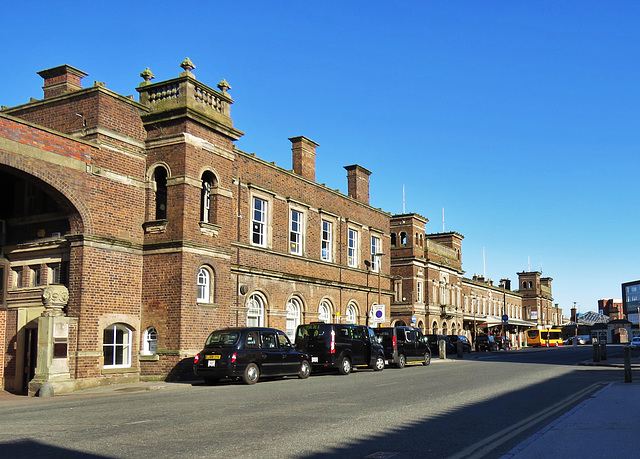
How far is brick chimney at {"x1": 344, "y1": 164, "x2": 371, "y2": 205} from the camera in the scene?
128 feet

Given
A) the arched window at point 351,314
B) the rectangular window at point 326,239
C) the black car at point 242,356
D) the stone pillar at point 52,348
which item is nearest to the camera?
the stone pillar at point 52,348

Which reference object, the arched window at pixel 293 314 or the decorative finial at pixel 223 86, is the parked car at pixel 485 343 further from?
the decorative finial at pixel 223 86

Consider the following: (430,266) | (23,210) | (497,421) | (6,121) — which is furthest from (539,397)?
(430,266)

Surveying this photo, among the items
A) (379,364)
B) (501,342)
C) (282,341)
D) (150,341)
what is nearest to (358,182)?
(379,364)

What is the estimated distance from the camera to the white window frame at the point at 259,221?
92.2ft

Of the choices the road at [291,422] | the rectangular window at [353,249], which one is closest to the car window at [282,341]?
the road at [291,422]

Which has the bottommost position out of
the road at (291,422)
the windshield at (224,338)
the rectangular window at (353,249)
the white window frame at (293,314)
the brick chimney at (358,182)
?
the road at (291,422)

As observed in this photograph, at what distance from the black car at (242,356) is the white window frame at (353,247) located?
15871 mm

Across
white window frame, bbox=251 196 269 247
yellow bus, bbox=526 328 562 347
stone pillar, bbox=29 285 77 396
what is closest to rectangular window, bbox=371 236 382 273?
white window frame, bbox=251 196 269 247

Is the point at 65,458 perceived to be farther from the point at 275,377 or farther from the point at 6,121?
the point at 275,377

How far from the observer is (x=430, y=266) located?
5522 centimetres

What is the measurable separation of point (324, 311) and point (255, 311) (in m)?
6.45

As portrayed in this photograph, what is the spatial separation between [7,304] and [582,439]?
1905 centimetres

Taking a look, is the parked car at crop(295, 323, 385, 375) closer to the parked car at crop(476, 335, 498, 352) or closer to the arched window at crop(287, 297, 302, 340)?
the arched window at crop(287, 297, 302, 340)
